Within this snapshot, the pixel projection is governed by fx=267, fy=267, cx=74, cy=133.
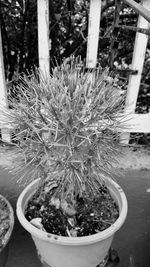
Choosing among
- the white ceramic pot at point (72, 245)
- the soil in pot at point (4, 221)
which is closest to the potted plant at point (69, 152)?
the white ceramic pot at point (72, 245)

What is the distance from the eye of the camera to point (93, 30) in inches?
52.1

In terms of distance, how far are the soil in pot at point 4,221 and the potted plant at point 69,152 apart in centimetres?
11

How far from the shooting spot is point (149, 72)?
6.30 ft

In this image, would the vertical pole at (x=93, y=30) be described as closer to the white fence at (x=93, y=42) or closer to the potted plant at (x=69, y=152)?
the white fence at (x=93, y=42)

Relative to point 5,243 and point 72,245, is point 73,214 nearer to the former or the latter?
point 72,245

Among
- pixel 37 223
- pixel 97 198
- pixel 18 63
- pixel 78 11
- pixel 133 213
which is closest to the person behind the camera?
pixel 37 223

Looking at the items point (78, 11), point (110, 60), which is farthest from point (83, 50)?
point (110, 60)

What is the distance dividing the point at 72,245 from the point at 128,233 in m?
0.46

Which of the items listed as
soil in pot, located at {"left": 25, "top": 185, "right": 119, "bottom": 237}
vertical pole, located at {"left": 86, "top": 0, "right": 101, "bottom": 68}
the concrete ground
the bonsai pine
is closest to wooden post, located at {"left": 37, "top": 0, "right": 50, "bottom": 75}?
vertical pole, located at {"left": 86, "top": 0, "right": 101, "bottom": 68}

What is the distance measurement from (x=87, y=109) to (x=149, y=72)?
1.24m

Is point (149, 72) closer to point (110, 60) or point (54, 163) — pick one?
point (110, 60)

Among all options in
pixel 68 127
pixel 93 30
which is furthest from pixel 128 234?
pixel 93 30

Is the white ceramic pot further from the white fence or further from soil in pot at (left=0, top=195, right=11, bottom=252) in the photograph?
the white fence

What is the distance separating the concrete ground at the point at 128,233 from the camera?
3.82ft
